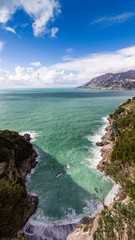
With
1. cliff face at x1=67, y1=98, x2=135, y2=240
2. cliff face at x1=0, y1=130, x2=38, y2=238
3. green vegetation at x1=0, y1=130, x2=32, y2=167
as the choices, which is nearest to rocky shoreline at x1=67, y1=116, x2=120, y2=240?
cliff face at x1=67, y1=98, x2=135, y2=240

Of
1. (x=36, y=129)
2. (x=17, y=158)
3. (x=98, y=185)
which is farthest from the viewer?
(x=36, y=129)

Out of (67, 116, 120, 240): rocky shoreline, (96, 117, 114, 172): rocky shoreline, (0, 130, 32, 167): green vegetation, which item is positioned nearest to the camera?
(67, 116, 120, 240): rocky shoreline

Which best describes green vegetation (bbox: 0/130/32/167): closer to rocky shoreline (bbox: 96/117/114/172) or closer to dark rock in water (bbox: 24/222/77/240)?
dark rock in water (bbox: 24/222/77/240)

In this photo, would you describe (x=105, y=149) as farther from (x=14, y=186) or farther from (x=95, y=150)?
(x=14, y=186)

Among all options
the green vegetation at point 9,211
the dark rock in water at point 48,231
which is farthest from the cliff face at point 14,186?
the dark rock in water at point 48,231

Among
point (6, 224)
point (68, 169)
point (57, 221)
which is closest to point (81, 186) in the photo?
point (68, 169)

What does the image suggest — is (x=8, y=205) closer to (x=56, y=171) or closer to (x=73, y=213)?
(x=73, y=213)
